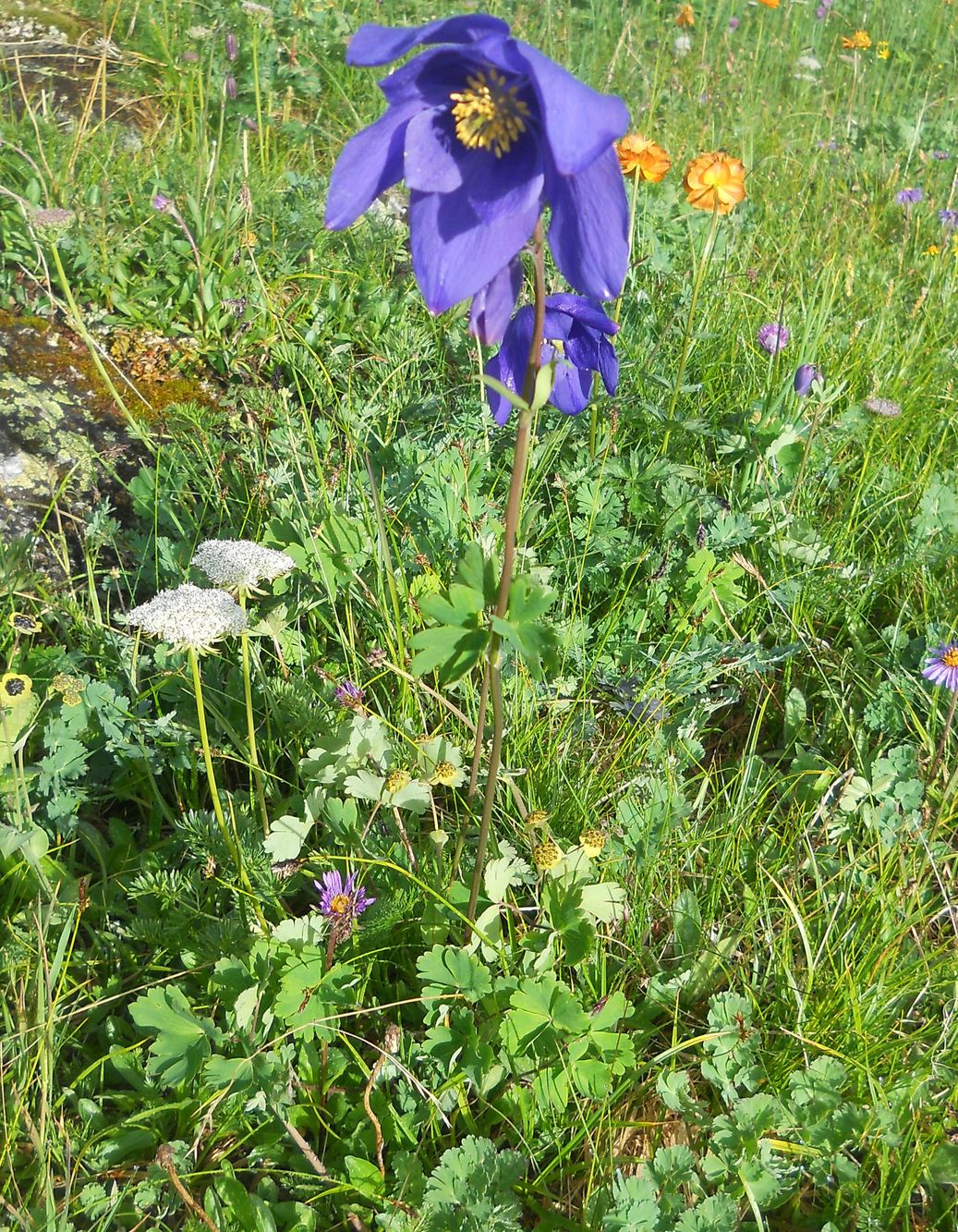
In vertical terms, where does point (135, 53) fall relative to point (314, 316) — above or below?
above

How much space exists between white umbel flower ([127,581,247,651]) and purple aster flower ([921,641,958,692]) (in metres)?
1.33

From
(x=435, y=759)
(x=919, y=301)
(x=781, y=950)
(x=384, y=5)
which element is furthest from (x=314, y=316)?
(x=384, y=5)

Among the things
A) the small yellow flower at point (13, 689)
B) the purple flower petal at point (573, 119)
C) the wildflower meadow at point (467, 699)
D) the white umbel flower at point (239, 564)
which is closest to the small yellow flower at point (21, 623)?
the wildflower meadow at point (467, 699)

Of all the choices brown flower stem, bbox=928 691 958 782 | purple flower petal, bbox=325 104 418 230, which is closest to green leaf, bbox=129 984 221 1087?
purple flower petal, bbox=325 104 418 230

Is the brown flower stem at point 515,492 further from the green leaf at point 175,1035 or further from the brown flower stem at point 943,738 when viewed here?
the brown flower stem at point 943,738

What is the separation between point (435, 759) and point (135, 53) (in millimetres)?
3592

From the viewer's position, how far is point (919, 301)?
10.1ft

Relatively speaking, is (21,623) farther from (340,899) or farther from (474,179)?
(474,179)

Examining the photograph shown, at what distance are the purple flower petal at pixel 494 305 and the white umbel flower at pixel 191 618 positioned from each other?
0.56 m

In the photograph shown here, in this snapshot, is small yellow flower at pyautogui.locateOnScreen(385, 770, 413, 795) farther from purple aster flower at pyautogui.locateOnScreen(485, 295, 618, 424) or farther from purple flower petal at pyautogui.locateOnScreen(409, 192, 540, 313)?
purple flower petal at pyautogui.locateOnScreen(409, 192, 540, 313)

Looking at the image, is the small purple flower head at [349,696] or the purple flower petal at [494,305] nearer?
the purple flower petal at [494,305]

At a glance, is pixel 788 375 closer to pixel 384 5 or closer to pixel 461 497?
pixel 461 497

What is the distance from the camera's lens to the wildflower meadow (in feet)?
4.29

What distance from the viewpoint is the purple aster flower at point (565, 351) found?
133 cm
